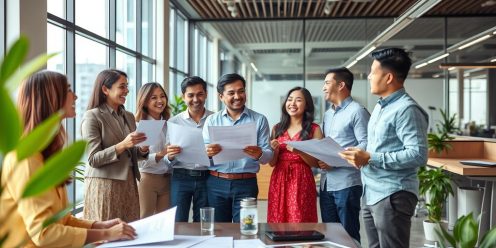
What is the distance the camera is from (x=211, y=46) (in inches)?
422

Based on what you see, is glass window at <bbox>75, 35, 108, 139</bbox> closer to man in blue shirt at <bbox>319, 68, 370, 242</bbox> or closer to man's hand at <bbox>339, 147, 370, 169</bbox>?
man in blue shirt at <bbox>319, 68, 370, 242</bbox>

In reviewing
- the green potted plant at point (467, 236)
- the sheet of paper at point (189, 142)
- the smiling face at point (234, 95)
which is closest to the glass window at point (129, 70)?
the smiling face at point (234, 95)

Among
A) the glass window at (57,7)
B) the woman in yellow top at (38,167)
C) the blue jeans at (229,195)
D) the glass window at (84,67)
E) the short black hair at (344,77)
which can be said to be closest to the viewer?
the woman in yellow top at (38,167)

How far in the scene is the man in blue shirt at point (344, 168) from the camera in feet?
10.8

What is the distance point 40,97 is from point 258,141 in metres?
1.86

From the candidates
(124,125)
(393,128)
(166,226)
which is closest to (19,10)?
(124,125)

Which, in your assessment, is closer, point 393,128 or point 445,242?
point 445,242

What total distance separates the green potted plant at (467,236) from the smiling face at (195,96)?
8.12ft

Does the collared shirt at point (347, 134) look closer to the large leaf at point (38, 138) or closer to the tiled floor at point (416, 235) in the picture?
the tiled floor at point (416, 235)

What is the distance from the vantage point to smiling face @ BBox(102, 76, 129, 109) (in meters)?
2.89

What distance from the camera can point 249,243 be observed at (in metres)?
1.89

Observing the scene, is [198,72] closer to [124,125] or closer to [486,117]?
[486,117]

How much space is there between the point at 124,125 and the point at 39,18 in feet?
3.74

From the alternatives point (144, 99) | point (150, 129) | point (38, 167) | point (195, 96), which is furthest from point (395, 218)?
point (144, 99)
